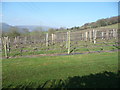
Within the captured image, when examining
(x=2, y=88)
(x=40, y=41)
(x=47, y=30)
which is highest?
(x=47, y=30)

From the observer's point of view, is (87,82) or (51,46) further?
(51,46)

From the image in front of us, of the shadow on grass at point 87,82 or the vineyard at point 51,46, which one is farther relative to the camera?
the vineyard at point 51,46

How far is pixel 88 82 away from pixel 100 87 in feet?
1.68

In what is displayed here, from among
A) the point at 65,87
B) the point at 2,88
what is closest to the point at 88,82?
the point at 65,87

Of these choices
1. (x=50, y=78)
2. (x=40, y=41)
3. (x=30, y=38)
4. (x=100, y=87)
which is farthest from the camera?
(x=30, y=38)

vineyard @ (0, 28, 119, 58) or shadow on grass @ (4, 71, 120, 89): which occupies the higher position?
vineyard @ (0, 28, 119, 58)

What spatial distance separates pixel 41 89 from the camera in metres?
4.06

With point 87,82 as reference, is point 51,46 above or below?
above

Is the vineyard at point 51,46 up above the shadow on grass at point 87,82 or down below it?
above

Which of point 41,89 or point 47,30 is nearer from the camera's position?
point 41,89

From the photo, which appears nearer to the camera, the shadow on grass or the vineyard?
the shadow on grass

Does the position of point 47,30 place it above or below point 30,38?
above

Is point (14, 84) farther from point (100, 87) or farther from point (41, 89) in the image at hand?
point (100, 87)

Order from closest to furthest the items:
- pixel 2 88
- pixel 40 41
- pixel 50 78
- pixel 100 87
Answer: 1. pixel 100 87
2. pixel 2 88
3. pixel 50 78
4. pixel 40 41
